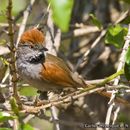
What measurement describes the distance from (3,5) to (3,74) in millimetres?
1402

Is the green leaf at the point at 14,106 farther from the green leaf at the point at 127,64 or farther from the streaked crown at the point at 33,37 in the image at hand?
the streaked crown at the point at 33,37

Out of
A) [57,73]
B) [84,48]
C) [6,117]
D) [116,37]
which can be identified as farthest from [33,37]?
[84,48]

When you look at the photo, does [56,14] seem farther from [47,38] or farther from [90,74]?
[90,74]

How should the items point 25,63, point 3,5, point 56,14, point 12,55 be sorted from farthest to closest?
point 3,5 < point 25,63 < point 56,14 < point 12,55

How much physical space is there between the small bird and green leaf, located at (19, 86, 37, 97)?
0.15 m

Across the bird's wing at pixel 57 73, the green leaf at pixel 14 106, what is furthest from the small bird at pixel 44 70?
the green leaf at pixel 14 106

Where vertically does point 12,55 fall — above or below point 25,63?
below

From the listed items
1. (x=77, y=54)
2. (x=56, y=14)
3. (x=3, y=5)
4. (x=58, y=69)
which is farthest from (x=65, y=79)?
(x=56, y=14)

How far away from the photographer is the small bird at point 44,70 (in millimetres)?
4145

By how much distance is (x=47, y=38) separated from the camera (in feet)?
14.5

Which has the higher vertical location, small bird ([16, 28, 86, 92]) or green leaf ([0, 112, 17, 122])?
small bird ([16, 28, 86, 92])

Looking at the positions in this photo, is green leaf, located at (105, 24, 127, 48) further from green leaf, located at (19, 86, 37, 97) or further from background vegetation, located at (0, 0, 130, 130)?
green leaf, located at (19, 86, 37, 97)

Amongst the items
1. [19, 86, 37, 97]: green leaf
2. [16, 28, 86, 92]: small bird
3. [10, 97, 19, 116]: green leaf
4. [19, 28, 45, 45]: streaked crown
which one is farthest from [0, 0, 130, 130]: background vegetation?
[10, 97, 19, 116]: green leaf

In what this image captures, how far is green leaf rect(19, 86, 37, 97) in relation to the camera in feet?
14.0
